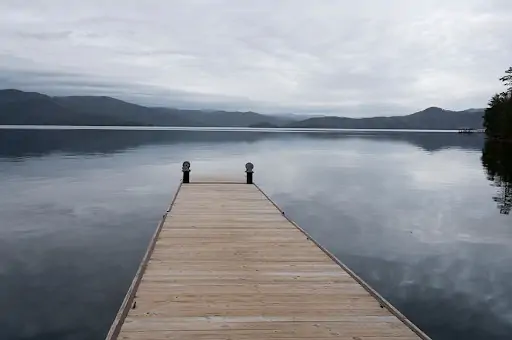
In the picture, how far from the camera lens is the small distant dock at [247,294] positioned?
5668 millimetres

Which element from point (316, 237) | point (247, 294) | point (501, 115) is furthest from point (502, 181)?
point (501, 115)

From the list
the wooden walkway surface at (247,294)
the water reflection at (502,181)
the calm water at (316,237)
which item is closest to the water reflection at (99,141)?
the calm water at (316,237)

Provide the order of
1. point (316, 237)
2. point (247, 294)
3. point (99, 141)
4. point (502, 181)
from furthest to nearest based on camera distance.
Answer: point (99, 141), point (502, 181), point (316, 237), point (247, 294)

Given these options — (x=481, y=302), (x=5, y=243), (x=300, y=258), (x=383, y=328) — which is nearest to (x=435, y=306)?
(x=481, y=302)

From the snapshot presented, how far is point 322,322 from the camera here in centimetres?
597

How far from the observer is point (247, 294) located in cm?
689

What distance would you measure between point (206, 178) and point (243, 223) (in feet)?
38.4

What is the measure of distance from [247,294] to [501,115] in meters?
87.3

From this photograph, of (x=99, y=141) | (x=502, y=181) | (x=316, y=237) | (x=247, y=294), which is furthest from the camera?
(x=99, y=141)

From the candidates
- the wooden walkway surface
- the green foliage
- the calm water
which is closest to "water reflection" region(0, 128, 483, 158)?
the green foliage

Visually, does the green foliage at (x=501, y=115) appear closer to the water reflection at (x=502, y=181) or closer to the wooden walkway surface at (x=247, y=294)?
the water reflection at (x=502, y=181)

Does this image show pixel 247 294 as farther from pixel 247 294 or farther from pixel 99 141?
pixel 99 141

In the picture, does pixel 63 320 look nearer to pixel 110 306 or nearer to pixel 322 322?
pixel 110 306

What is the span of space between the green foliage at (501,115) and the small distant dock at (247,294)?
7871 cm
